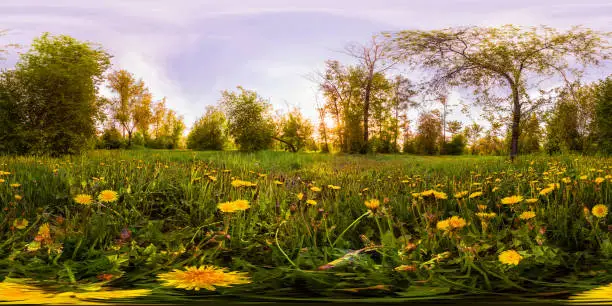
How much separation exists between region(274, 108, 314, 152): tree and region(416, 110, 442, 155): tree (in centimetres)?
679

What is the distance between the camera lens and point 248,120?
17156mm

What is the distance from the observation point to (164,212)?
9.16ft

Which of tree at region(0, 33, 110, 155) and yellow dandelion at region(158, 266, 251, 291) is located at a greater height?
tree at region(0, 33, 110, 155)

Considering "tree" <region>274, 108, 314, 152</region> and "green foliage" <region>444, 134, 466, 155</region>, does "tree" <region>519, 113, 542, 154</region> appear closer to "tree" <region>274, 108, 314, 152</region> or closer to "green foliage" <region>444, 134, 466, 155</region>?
"green foliage" <region>444, 134, 466, 155</region>

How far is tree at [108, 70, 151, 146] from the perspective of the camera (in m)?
25.4

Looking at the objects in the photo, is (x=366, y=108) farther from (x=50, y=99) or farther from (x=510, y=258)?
(x=510, y=258)

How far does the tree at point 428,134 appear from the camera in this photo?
2245cm

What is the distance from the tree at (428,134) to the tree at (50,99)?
1767cm

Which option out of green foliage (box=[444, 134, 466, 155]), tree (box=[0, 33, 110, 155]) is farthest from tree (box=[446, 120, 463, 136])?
tree (box=[0, 33, 110, 155])

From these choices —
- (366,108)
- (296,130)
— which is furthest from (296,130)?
(366,108)

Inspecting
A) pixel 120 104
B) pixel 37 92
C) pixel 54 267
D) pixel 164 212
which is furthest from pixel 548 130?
pixel 120 104

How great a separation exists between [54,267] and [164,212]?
1345mm

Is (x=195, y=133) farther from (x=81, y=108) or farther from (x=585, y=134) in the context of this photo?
(x=585, y=134)

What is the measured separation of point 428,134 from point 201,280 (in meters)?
23.0
